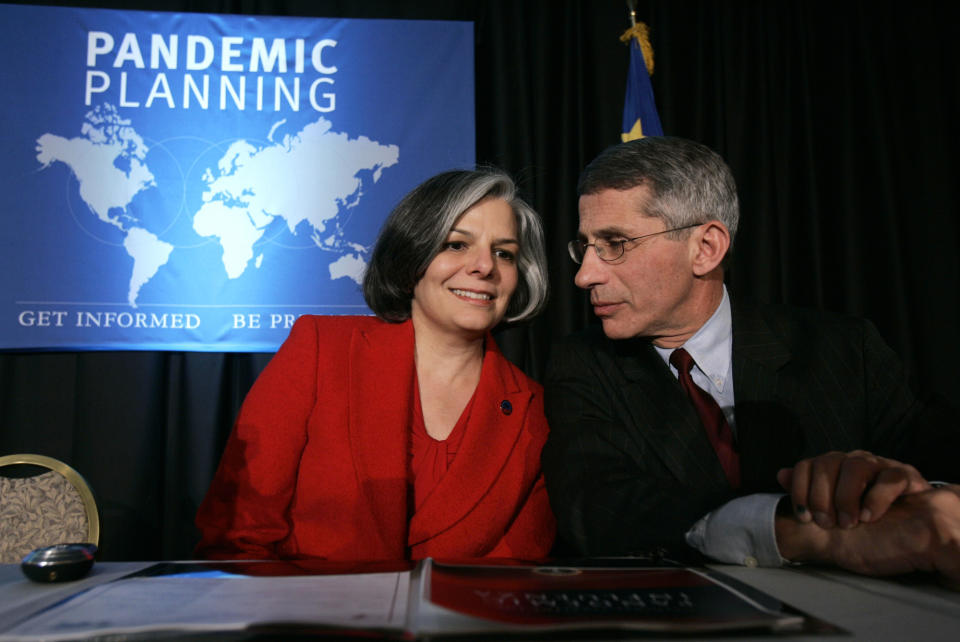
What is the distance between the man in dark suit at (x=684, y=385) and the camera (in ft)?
4.37

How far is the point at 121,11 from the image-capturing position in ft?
9.85

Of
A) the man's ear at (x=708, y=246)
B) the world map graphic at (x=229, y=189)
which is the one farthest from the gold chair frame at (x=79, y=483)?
the man's ear at (x=708, y=246)

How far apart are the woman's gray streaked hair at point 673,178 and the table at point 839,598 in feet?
3.23

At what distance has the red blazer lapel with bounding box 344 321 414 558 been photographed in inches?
64.5

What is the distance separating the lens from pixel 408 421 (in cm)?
179

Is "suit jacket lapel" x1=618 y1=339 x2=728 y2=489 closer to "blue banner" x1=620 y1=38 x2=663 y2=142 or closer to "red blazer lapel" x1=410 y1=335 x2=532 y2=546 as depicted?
"red blazer lapel" x1=410 y1=335 x2=532 y2=546

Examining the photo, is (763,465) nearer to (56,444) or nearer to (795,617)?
(795,617)

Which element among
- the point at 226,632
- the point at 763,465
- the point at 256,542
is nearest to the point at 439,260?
the point at 256,542

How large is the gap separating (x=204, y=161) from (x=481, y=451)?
2058 millimetres

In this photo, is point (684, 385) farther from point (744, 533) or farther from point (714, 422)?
point (744, 533)

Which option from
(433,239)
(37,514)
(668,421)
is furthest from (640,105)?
(37,514)

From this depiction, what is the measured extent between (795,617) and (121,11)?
11.5 ft

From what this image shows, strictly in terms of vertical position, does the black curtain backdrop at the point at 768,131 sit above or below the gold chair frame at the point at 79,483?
above

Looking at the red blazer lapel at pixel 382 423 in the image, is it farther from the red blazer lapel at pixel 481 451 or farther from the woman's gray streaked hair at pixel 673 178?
the woman's gray streaked hair at pixel 673 178
